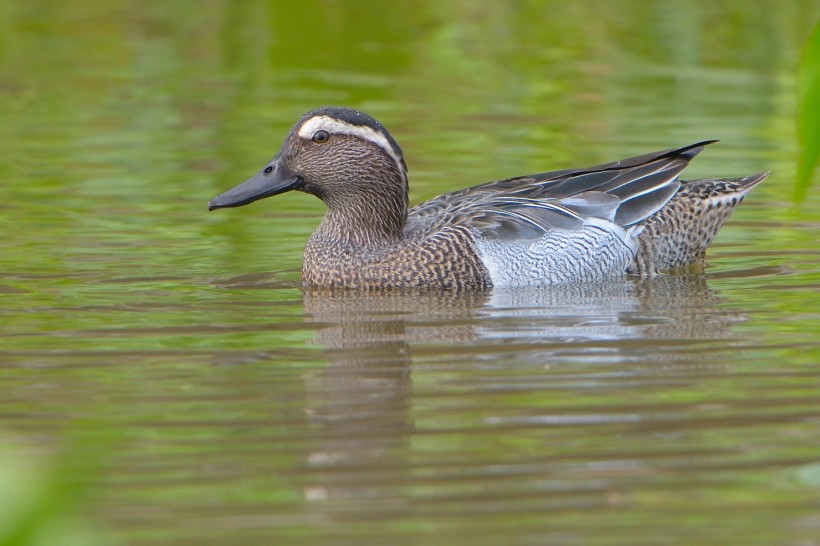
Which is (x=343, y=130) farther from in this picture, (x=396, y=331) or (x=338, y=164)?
(x=396, y=331)

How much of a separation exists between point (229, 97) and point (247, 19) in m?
2.88

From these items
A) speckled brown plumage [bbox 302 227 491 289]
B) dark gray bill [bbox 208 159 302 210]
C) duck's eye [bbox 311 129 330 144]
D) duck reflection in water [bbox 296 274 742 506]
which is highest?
duck's eye [bbox 311 129 330 144]

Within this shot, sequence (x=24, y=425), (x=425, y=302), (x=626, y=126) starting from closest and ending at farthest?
(x=24, y=425) < (x=425, y=302) < (x=626, y=126)

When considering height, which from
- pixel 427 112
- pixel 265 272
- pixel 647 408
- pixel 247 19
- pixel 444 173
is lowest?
pixel 647 408

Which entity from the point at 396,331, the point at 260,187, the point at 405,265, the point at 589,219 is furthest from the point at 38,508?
the point at 589,219

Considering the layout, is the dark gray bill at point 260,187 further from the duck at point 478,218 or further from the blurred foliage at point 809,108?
the blurred foliage at point 809,108

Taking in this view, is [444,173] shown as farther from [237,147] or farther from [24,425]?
[24,425]

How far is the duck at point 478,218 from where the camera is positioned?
24.5 feet

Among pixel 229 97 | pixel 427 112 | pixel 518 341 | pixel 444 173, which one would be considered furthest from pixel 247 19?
pixel 518 341

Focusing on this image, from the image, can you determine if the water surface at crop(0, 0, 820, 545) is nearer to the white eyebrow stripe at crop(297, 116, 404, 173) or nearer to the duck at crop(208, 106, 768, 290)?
the duck at crop(208, 106, 768, 290)

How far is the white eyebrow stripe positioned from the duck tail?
5.32ft

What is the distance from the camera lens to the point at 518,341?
5.84 metres

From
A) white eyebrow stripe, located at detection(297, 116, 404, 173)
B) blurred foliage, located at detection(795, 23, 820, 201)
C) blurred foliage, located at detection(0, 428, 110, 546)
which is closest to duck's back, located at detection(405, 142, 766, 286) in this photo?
white eyebrow stripe, located at detection(297, 116, 404, 173)

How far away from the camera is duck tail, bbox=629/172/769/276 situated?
8.09 m
